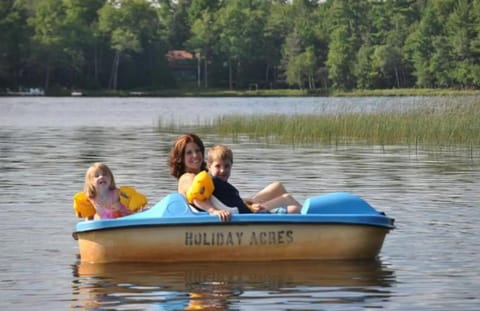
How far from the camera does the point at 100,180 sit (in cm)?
1237

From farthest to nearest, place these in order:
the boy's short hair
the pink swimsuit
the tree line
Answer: the tree line → the pink swimsuit → the boy's short hair

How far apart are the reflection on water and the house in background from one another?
123866 millimetres

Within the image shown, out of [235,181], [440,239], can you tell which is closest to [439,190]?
[235,181]

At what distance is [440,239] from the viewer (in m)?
14.0

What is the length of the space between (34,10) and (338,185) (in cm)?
12978

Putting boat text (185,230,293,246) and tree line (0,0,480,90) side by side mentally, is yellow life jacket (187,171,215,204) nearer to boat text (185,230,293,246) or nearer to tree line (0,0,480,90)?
boat text (185,230,293,246)

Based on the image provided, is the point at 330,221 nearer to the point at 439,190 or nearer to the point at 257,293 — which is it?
the point at 257,293

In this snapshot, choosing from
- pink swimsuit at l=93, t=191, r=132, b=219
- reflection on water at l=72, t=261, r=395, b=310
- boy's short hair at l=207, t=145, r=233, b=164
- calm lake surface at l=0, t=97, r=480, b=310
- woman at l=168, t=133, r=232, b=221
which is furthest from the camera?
pink swimsuit at l=93, t=191, r=132, b=219

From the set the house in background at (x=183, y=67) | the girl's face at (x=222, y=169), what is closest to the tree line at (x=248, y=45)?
the house in background at (x=183, y=67)

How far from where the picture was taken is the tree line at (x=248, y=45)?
391 ft

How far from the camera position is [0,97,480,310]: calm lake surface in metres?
10.7

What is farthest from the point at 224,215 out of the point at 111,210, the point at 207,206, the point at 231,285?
the point at 111,210

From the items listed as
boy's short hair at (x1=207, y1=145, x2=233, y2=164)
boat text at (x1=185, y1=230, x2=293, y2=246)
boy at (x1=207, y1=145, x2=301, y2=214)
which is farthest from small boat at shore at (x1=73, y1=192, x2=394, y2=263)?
boy's short hair at (x1=207, y1=145, x2=233, y2=164)

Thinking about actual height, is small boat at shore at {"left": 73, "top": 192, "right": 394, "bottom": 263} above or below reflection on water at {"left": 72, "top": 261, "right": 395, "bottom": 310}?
above
